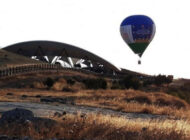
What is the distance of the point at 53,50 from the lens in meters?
120

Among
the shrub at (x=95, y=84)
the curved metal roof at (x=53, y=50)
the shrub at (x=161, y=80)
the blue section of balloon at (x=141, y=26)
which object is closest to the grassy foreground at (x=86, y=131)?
the blue section of balloon at (x=141, y=26)

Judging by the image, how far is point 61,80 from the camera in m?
67.2

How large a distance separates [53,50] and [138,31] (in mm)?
56130

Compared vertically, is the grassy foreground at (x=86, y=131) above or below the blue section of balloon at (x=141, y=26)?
below

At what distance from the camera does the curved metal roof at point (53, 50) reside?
11950cm

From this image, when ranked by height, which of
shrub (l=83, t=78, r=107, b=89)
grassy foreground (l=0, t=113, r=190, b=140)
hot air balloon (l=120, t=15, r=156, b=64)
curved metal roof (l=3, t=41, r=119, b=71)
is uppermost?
hot air balloon (l=120, t=15, r=156, b=64)

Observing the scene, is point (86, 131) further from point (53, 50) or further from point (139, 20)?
point (53, 50)

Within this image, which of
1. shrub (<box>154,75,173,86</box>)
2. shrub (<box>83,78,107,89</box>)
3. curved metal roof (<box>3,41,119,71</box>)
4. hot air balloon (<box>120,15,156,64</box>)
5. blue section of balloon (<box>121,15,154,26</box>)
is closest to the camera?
blue section of balloon (<box>121,15,154,26</box>)

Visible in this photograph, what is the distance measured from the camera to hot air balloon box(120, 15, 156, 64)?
65.6m

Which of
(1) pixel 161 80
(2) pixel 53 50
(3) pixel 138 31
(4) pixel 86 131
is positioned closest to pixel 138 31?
(3) pixel 138 31

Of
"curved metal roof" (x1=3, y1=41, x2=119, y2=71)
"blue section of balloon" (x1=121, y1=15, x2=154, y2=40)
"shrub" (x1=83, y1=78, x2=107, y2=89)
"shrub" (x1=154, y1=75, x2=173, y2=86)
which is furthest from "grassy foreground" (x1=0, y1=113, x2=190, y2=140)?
"curved metal roof" (x1=3, y1=41, x2=119, y2=71)

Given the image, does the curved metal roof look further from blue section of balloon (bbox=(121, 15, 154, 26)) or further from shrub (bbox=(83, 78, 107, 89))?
blue section of balloon (bbox=(121, 15, 154, 26))

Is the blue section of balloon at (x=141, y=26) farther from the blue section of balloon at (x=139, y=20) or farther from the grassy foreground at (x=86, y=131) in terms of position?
the grassy foreground at (x=86, y=131)

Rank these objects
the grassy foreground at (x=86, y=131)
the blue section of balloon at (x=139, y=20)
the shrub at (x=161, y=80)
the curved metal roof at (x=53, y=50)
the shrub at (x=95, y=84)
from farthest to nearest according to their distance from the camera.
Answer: the curved metal roof at (x=53, y=50), the shrub at (x=161, y=80), the shrub at (x=95, y=84), the blue section of balloon at (x=139, y=20), the grassy foreground at (x=86, y=131)
